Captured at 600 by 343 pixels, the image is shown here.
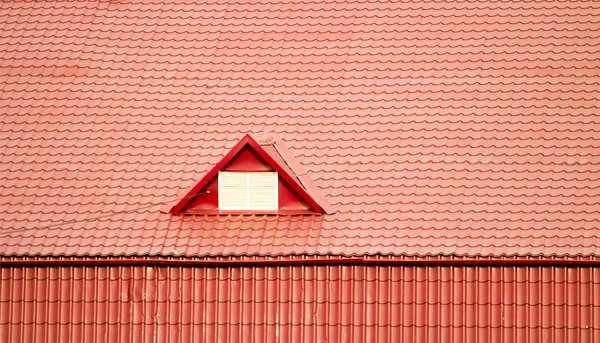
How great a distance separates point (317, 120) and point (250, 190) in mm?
2135

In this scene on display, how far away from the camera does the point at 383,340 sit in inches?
503

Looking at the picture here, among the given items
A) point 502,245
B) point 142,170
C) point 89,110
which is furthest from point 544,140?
point 89,110

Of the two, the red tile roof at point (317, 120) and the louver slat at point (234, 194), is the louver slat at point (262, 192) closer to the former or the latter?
the louver slat at point (234, 194)

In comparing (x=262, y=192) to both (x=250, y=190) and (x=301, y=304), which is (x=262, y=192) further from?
(x=301, y=304)

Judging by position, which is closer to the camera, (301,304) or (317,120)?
(301,304)

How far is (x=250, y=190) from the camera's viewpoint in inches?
547

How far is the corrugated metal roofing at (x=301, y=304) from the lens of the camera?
12.6 meters

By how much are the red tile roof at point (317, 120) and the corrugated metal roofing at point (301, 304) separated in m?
0.36

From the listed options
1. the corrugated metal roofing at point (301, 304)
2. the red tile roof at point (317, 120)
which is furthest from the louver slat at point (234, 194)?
the corrugated metal roofing at point (301, 304)

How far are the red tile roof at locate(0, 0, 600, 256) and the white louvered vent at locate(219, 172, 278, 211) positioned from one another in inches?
8.4

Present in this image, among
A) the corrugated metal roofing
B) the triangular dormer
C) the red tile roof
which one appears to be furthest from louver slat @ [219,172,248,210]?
the corrugated metal roofing

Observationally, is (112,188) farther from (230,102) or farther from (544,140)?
(544,140)

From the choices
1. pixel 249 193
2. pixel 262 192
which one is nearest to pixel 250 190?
pixel 249 193

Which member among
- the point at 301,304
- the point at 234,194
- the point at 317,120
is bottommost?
the point at 301,304
